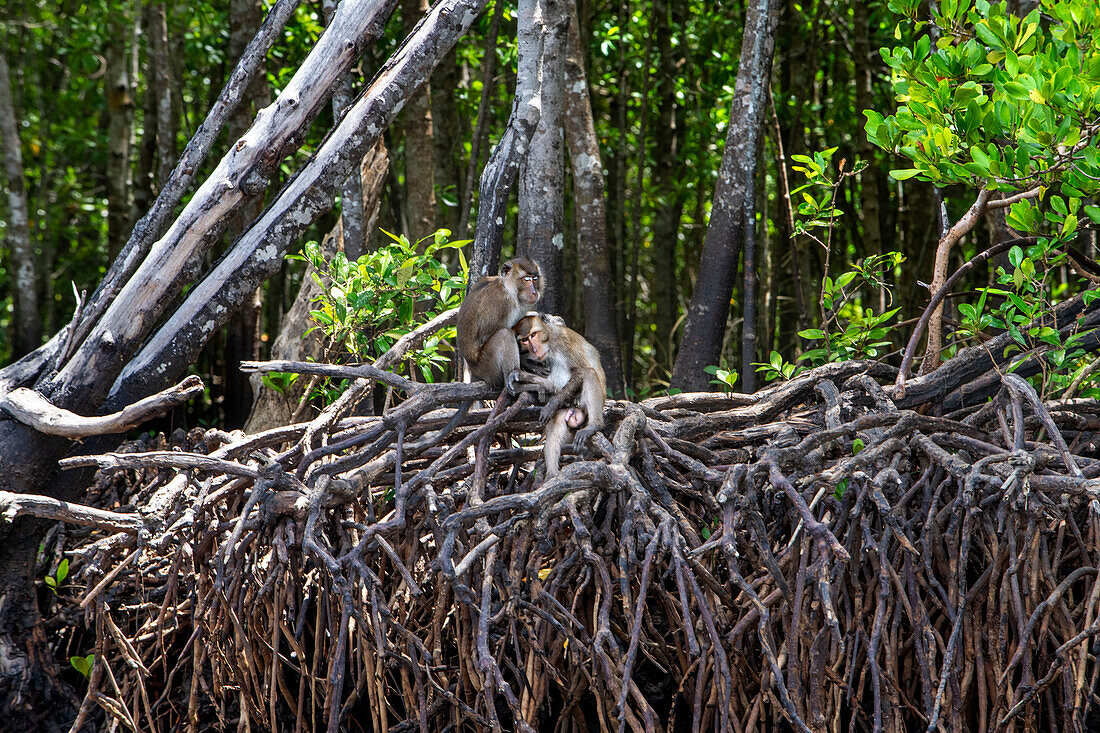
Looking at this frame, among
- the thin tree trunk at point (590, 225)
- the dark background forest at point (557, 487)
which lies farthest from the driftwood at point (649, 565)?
the thin tree trunk at point (590, 225)

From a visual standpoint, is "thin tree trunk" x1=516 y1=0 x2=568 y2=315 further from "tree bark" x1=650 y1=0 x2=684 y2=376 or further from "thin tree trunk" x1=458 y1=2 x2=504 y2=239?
"tree bark" x1=650 y1=0 x2=684 y2=376

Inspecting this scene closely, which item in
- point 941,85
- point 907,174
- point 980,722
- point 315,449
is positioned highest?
point 941,85

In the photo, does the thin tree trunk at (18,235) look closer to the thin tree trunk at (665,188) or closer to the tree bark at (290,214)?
the thin tree trunk at (665,188)

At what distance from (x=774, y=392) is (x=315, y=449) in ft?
6.68

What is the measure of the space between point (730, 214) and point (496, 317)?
1.73 meters

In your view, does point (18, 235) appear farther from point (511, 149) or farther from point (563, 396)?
point (563, 396)

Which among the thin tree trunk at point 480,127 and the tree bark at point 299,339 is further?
the thin tree trunk at point 480,127

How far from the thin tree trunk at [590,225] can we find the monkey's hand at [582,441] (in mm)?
1916

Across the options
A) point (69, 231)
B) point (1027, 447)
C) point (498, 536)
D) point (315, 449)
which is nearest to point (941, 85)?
point (1027, 447)

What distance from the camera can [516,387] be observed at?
3.76 m

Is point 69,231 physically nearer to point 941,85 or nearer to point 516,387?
point 516,387

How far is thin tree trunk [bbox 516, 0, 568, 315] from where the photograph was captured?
508 cm

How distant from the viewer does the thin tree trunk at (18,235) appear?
9.27 m

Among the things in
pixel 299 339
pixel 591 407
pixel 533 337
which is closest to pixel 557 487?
pixel 591 407
